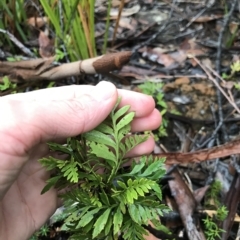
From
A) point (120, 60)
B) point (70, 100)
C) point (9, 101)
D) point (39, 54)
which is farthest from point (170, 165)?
point (39, 54)

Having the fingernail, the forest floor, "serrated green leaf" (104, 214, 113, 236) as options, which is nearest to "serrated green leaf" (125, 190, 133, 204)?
"serrated green leaf" (104, 214, 113, 236)

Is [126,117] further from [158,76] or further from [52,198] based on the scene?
[158,76]

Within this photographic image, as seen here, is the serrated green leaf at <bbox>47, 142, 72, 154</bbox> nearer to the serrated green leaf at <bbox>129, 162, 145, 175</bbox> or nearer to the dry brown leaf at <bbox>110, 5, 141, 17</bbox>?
the serrated green leaf at <bbox>129, 162, 145, 175</bbox>

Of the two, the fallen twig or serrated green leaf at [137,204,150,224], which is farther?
the fallen twig

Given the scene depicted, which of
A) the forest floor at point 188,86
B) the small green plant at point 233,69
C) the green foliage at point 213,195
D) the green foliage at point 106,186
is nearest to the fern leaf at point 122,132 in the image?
the green foliage at point 106,186

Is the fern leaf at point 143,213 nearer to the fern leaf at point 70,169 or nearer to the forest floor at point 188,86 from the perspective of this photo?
the fern leaf at point 70,169

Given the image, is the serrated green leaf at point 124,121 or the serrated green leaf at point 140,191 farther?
the serrated green leaf at point 124,121

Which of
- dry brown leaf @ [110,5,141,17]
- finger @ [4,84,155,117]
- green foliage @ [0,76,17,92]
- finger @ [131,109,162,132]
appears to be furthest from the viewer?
dry brown leaf @ [110,5,141,17]
